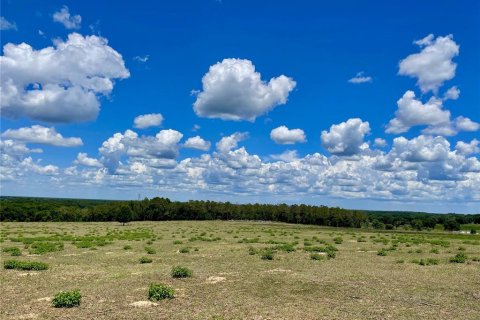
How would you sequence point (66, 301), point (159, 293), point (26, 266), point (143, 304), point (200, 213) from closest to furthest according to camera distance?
point (66, 301) → point (143, 304) → point (159, 293) → point (26, 266) → point (200, 213)

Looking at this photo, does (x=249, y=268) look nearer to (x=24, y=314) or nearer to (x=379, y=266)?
(x=379, y=266)

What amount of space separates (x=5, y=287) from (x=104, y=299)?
6694 mm

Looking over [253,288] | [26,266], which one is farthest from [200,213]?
[253,288]

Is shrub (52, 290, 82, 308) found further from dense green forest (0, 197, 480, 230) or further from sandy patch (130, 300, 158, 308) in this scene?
dense green forest (0, 197, 480, 230)

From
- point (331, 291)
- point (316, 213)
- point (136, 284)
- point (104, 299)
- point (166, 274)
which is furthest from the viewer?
point (316, 213)

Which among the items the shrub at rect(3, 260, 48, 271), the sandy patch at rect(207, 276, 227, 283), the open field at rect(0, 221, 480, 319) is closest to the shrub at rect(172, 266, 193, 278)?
the open field at rect(0, 221, 480, 319)

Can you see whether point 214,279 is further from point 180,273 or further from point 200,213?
point 200,213

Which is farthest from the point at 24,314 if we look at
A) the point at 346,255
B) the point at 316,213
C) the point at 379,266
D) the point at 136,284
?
the point at 316,213

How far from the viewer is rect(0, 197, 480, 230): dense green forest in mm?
147250

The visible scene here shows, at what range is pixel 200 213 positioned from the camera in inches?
7165

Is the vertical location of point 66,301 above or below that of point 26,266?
above

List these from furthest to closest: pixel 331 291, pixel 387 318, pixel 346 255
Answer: pixel 346 255, pixel 331 291, pixel 387 318

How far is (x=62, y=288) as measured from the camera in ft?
70.9

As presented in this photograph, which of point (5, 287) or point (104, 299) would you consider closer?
point (104, 299)
